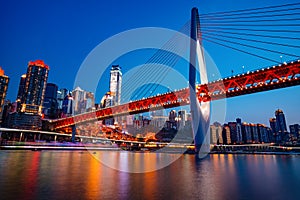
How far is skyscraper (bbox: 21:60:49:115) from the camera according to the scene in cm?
14762

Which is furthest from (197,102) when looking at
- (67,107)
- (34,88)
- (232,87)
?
(67,107)

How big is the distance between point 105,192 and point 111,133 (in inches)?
4404

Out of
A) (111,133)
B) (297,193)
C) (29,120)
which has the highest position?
(29,120)

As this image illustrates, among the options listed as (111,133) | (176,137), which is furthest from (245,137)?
(111,133)

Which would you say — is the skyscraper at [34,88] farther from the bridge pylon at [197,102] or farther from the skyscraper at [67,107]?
the bridge pylon at [197,102]

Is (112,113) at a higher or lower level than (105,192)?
higher

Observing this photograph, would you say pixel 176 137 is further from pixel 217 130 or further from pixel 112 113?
pixel 112 113

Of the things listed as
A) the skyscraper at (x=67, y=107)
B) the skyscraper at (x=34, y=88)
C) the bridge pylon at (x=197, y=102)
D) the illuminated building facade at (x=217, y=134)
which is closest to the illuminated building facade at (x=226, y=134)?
the illuminated building facade at (x=217, y=134)

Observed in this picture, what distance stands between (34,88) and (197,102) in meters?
162

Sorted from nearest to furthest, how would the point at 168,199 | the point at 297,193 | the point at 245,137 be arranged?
1. the point at 168,199
2. the point at 297,193
3. the point at 245,137

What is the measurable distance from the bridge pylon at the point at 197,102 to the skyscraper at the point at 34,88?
139 meters

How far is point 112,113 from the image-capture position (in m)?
56.1

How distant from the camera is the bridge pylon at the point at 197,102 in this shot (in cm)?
3120

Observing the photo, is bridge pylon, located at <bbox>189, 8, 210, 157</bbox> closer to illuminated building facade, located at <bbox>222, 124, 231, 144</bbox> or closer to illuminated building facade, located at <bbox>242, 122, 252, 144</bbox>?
illuminated building facade, located at <bbox>222, 124, 231, 144</bbox>
